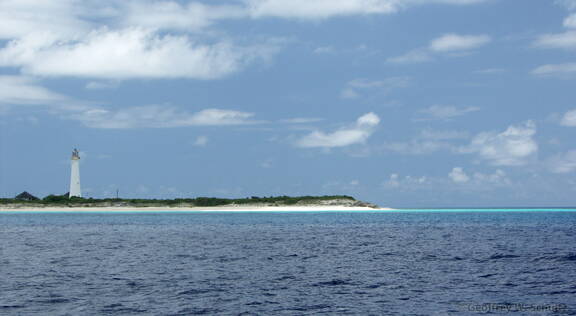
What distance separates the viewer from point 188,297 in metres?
29.2

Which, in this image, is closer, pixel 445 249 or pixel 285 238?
pixel 445 249

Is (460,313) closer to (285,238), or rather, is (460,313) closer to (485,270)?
(485,270)

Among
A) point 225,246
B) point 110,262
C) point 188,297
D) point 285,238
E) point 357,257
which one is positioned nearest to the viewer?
point 188,297

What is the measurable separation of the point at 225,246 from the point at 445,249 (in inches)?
893

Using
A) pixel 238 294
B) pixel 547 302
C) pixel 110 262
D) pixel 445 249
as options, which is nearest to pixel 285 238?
pixel 445 249

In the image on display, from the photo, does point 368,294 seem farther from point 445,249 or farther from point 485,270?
point 445,249

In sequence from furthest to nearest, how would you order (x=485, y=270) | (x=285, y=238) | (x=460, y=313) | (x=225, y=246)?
(x=285, y=238) < (x=225, y=246) < (x=485, y=270) < (x=460, y=313)

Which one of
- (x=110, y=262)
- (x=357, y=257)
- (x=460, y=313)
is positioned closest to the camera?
(x=460, y=313)

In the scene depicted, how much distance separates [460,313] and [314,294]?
8187 mm

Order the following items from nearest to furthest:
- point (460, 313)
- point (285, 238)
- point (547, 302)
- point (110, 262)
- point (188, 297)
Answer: point (460, 313) → point (547, 302) → point (188, 297) → point (110, 262) → point (285, 238)

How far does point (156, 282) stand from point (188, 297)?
5716mm

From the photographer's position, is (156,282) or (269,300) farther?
(156,282)

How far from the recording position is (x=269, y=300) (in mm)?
28609

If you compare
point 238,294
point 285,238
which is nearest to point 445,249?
point 285,238
